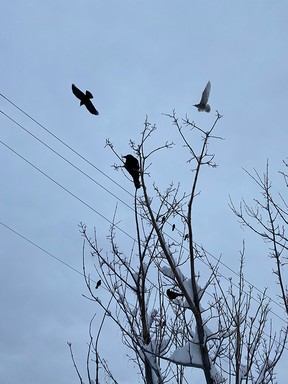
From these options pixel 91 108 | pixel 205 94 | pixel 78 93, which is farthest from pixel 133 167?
pixel 205 94

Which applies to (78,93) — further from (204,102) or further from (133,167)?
(204,102)

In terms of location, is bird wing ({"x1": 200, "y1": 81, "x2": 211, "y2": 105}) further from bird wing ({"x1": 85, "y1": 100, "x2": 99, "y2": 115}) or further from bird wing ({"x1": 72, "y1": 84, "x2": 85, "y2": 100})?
bird wing ({"x1": 72, "y1": 84, "x2": 85, "y2": 100})

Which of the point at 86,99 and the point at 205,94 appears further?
the point at 86,99

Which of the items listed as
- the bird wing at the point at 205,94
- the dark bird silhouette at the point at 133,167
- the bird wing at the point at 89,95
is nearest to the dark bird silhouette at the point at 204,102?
the bird wing at the point at 205,94

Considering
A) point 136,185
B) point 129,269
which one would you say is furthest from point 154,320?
point 136,185

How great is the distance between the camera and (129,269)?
215 inches

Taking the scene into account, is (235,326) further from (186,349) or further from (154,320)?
(154,320)

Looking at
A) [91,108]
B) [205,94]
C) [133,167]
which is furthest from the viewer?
[133,167]

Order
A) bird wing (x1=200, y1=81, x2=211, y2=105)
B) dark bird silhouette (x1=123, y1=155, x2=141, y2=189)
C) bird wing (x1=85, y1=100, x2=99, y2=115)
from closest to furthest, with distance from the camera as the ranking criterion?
bird wing (x1=200, y1=81, x2=211, y2=105) < bird wing (x1=85, y1=100, x2=99, y2=115) < dark bird silhouette (x1=123, y1=155, x2=141, y2=189)

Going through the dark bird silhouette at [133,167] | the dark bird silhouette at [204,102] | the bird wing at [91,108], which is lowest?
the dark bird silhouette at [133,167]

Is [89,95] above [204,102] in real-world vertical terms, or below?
above

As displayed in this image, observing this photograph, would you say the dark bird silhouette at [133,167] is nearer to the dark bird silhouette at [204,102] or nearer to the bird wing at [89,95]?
the bird wing at [89,95]

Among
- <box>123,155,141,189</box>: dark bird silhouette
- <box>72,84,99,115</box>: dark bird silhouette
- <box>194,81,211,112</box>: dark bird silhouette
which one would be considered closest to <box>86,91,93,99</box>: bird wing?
<box>72,84,99,115</box>: dark bird silhouette

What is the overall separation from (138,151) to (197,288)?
1.41m
